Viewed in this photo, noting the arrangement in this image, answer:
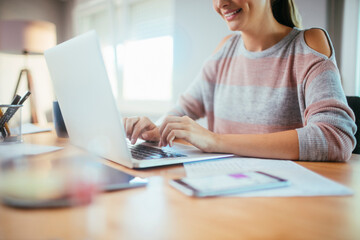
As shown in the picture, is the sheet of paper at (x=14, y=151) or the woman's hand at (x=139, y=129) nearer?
the sheet of paper at (x=14, y=151)

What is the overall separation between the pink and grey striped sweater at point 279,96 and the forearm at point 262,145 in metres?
0.02

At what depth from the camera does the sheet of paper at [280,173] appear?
42 centimetres

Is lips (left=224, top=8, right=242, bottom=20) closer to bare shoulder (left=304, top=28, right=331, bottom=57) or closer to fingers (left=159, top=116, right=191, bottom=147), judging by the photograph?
bare shoulder (left=304, top=28, right=331, bottom=57)

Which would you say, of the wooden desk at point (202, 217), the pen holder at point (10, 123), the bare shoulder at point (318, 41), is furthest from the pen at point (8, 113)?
the bare shoulder at point (318, 41)

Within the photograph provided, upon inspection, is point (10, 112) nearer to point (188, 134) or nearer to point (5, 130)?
point (5, 130)

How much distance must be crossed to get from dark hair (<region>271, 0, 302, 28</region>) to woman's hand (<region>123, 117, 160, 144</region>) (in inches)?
24.9

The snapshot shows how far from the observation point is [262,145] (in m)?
0.67

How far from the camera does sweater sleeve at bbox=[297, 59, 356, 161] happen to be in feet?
2.18

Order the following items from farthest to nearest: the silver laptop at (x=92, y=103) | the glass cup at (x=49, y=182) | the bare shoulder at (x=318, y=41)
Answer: the bare shoulder at (x=318, y=41), the silver laptop at (x=92, y=103), the glass cup at (x=49, y=182)

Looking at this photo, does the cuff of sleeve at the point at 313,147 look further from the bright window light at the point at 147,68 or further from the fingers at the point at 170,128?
the bright window light at the point at 147,68

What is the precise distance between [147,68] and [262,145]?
109 inches

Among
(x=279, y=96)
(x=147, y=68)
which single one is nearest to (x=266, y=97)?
(x=279, y=96)

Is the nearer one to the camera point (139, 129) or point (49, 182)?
point (49, 182)

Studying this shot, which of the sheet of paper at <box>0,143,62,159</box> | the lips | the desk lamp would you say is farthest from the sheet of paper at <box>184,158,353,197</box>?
the desk lamp
